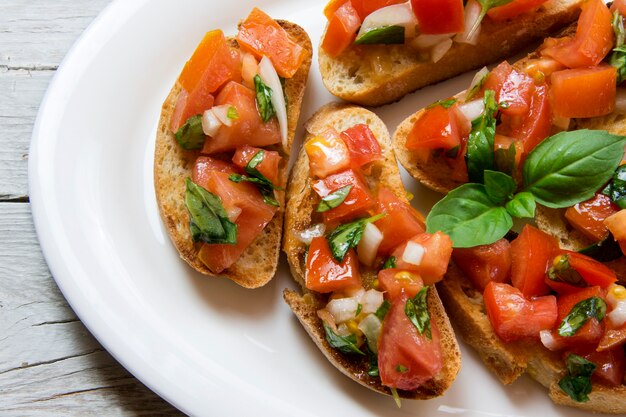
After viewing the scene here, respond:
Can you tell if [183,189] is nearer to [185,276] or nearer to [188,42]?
[185,276]

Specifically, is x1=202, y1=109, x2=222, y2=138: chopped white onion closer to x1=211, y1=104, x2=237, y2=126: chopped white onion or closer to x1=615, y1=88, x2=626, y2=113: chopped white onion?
x1=211, y1=104, x2=237, y2=126: chopped white onion

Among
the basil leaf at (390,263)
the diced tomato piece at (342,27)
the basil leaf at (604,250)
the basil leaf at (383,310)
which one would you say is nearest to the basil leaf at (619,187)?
the basil leaf at (604,250)

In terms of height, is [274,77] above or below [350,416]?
above

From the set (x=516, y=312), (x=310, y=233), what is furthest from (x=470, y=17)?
(x=516, y=312)

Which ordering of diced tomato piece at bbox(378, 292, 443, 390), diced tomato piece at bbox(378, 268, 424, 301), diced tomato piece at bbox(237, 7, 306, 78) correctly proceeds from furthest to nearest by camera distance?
diced tomato piece at bbox(237, 7, 306, 78) → diced tomato piece at bbox(378, 268, 424, 301) → diced tomato piece at bbox(378, 292, 443, 390)

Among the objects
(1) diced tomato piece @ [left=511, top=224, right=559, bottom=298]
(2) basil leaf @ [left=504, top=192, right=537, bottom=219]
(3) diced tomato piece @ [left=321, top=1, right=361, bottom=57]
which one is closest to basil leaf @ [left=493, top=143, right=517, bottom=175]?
(2) basil leaf @ [left=504, top=192, right=537, bottom=219]

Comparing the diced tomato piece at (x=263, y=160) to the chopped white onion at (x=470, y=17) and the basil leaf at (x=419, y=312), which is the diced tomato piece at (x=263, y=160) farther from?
the chopped white onion at (x=470, y=17)

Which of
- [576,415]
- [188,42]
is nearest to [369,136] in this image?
[188,42]
